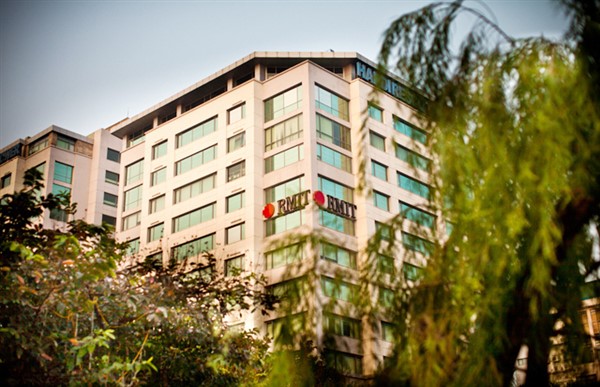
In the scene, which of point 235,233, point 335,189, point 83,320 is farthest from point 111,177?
point 83,320

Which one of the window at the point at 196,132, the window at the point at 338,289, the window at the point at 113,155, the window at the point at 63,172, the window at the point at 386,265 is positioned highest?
the window at the point at 113,155

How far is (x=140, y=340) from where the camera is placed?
14672 mm

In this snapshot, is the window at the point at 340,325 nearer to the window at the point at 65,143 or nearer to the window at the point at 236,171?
the window at the point at 236,171

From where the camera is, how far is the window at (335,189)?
155 feet

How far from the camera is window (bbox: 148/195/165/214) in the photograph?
56250mm

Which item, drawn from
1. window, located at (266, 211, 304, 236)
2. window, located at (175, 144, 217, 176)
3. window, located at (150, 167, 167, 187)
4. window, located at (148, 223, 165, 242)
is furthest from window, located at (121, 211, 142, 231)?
window, located at (266, 211, 304, 236)

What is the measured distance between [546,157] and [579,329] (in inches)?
63.8

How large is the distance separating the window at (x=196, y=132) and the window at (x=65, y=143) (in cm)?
1752

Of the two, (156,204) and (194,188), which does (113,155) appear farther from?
(194,188)

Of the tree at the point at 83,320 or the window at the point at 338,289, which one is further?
the tree at the point at 83,320

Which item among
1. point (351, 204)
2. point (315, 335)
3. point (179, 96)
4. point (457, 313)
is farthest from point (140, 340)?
point (179, 96)

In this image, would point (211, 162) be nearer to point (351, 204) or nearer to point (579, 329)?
point (351, 204)

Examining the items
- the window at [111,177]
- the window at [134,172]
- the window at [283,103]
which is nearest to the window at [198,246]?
the window at [283,103]

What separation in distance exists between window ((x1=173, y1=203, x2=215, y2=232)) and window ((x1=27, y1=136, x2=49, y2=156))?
2173 cm
